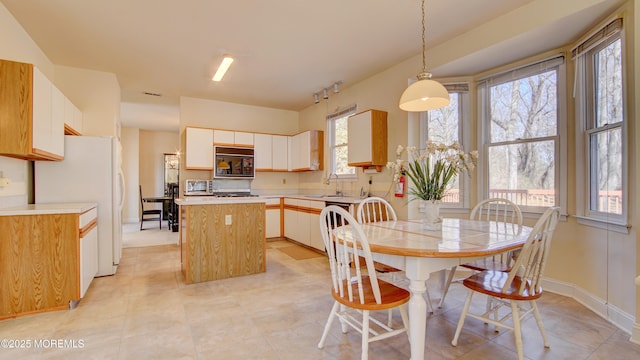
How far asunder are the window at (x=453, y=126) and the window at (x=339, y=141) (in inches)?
53.0

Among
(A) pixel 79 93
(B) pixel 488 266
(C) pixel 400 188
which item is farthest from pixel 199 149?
(B) pixel 488 266

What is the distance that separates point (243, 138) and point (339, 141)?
1747 millimetres

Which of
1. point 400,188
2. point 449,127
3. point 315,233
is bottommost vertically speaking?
point 315,233

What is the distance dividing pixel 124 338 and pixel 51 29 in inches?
120

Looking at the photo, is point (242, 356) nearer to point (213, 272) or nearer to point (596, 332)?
point (213, 272)

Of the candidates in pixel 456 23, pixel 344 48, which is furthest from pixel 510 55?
pixel 344 48

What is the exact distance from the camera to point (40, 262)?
2572 millimetres

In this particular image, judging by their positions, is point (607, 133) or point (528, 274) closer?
point (528, 274)

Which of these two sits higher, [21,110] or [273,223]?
[21,110]

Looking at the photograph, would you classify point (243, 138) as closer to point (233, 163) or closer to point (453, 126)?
point (233, 163)

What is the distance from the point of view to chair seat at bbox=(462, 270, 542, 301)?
1854 millimetres

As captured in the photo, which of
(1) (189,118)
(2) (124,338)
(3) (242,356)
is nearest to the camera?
(3) (242,356)

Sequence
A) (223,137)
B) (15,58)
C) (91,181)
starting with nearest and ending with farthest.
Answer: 1. (15,58)
2. (91,181)
3. (223,137)

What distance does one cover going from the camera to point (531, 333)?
2.24 metres
